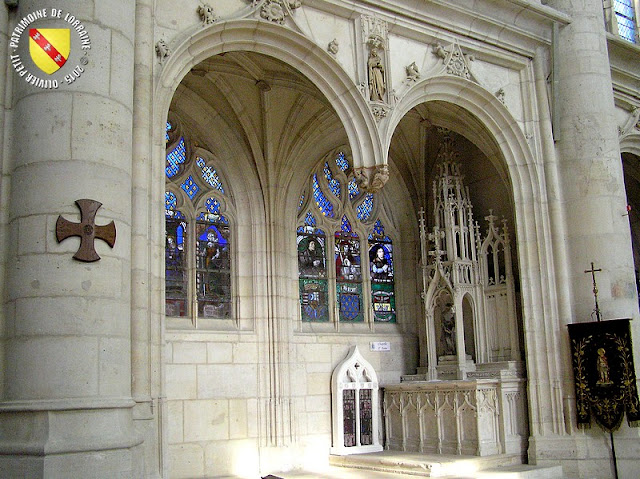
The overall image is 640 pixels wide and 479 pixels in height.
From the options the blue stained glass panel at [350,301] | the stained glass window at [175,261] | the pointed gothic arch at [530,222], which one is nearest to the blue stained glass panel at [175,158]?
the stained glass window at [175,261]

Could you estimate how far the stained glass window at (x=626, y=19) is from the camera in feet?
40.4

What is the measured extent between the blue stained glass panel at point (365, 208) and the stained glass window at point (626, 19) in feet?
16.0

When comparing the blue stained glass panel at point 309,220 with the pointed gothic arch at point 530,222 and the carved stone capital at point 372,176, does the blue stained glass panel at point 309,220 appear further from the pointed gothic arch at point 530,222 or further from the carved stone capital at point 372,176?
the carved stone capital at point 372,176

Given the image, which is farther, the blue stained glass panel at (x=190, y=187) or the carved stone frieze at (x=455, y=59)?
the blue stained glass panel at (x=190, y=187)

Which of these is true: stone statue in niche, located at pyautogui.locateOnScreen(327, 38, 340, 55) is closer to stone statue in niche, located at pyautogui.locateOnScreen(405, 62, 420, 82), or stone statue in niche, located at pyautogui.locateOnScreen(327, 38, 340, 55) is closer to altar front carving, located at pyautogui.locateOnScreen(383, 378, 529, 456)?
stone statue in niche, located at pyautogui.locateOnScreen(405, 62, 420, 82)

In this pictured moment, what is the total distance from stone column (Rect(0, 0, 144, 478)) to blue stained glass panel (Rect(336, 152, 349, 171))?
555cm

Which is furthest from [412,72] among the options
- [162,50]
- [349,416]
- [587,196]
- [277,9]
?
[349,416]

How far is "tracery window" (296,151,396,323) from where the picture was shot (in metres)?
10.6

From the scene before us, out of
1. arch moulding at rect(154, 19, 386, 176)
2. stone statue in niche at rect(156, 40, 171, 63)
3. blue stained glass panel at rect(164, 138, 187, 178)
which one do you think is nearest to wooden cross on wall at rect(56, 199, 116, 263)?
arch moulding at rect(154, 19, 386, 176)

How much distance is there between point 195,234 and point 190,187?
24.8 inches

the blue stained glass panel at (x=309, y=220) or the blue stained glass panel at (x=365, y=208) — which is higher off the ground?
the blue stained glass panel at (x=365, y=208)

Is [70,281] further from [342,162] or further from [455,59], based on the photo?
[342,162]

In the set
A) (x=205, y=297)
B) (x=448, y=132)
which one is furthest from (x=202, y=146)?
(x=448, y=132)

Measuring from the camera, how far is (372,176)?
8.09 m
